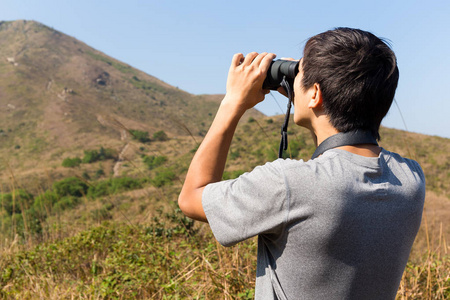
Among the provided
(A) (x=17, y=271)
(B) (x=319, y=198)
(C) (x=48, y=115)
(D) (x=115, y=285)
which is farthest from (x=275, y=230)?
(C) (x=48, y=115)

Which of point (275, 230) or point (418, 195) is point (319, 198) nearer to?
point (275, 230)

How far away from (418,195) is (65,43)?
292ft

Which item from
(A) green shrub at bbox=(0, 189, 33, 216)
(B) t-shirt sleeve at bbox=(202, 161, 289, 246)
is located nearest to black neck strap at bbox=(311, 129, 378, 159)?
A: (B) t-shirt sleeve at bbox=(202, 161, 289, 246)

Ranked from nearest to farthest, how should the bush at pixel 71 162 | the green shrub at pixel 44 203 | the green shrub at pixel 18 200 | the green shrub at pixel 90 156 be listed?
the green shrub at pixel 18 200 < the green shrub at pixel 44 203 < the bush at pixel 71 162 < the green shrub at pixel 90 156

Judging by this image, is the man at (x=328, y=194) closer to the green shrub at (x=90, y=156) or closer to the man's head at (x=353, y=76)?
the man's head at (x=353, y=76)

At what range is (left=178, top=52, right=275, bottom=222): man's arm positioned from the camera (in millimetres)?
943

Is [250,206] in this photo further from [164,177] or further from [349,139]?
[164,177]

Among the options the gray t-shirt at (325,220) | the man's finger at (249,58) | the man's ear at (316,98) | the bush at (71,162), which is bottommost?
the bush at (71,162)

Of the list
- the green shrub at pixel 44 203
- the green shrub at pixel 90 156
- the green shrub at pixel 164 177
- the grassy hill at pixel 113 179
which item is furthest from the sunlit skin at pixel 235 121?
the green shrub at pixel 90 156

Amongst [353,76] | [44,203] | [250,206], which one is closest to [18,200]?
[44,203]

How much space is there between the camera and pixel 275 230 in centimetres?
83

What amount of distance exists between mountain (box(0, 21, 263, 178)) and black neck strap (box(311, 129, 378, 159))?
99.6 feet

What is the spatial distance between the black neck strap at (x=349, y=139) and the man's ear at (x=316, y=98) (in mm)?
87

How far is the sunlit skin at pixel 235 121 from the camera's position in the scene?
0.93 metres
